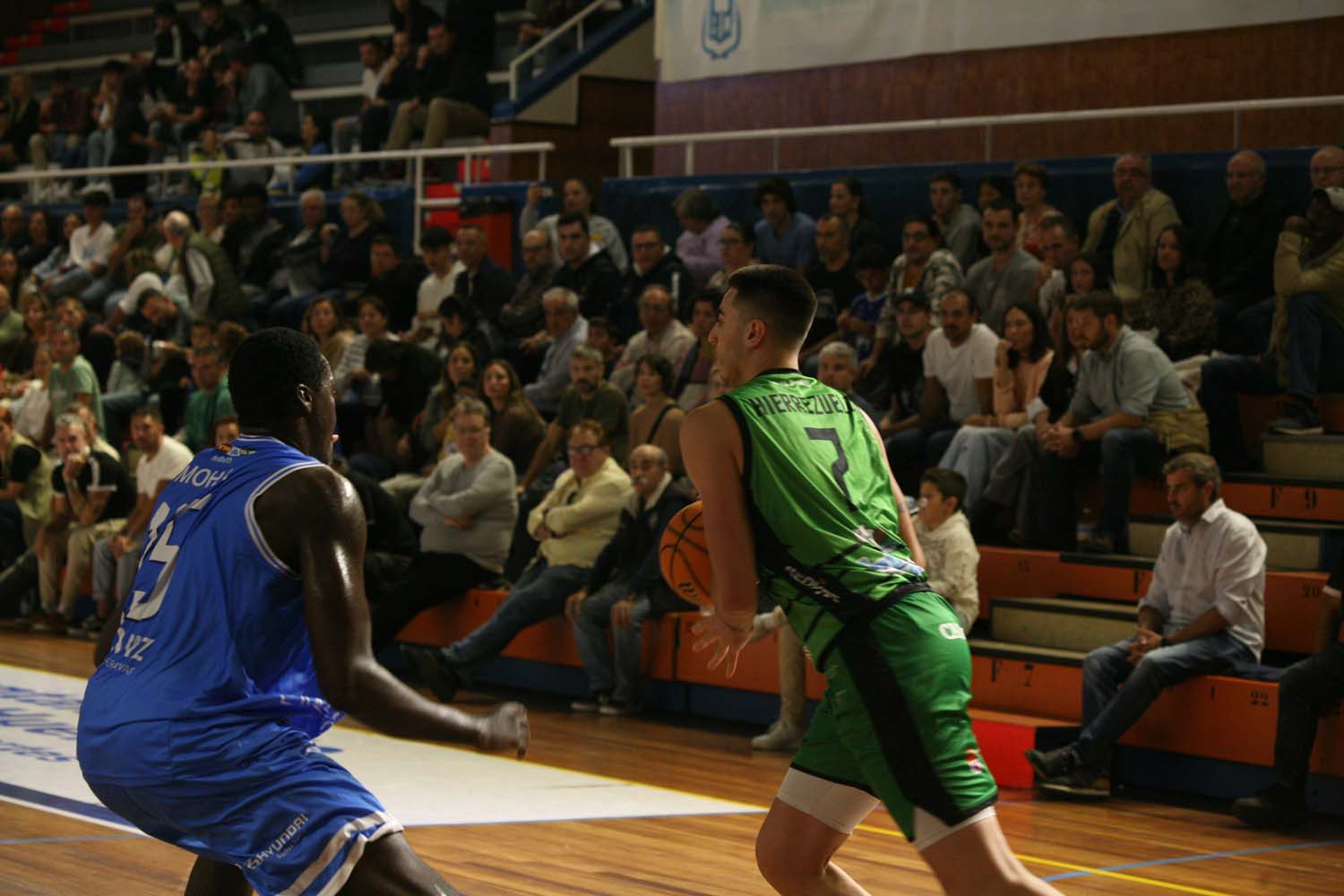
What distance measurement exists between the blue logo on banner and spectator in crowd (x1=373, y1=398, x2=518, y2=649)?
4515mm

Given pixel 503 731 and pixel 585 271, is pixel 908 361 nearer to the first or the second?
pixel 585 271

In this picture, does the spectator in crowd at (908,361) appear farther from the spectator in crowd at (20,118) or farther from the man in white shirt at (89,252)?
the spectator in crowd at (20,118)

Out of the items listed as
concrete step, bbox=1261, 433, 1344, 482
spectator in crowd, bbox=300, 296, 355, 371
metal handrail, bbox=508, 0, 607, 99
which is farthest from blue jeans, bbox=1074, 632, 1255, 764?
metal handrail, bbox=508, 0, 607, 99

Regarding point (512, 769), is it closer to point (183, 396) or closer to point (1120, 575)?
point (1120, 575)

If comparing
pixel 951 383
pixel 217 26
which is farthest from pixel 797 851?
pixel 217 26

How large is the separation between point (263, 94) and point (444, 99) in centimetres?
305

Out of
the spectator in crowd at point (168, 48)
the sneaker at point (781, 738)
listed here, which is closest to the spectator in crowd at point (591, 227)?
the sneaker at point (781, 738)

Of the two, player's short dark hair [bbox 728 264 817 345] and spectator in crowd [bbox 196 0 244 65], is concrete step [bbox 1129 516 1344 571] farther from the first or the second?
spectator in crowd [bbox 196 0 244 65]

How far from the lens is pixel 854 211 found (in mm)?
10719

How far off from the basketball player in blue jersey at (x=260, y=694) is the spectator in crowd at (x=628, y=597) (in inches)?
233

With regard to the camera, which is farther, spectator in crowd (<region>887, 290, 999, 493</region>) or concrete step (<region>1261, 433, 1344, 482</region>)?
spectator in crowd (<region>887, 290, 999, 493</region>)

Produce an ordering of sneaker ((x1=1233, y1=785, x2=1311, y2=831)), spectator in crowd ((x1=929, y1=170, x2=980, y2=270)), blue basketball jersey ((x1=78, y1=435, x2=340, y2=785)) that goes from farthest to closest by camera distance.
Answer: spectator in crowd ((x1=929, y1=170, x2=980, y2=270))
sneaker ((x1=1233, y1=785, x2=1311, y2=831))
blue basketball jersey ((x1=78, y1=435, x2=340, y2=785))

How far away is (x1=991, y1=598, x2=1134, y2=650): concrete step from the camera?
26.0ft

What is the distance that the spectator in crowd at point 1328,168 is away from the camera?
871 centimetres
